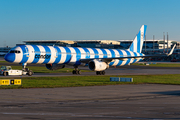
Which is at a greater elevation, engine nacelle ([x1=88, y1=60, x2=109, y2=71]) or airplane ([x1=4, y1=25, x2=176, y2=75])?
airplane ([x1=4, y1=25, x2=176, y2=75])

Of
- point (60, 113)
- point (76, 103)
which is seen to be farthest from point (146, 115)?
point (76, 103)

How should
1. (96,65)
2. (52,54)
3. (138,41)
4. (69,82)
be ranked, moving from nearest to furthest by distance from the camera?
1. (69,82)
2. (52,54)
3. (96,65)
4. (138,41)

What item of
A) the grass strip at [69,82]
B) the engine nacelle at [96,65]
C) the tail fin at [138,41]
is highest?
the tail fin at [138,41]

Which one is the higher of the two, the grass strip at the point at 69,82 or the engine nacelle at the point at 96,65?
the engine nacelle at the point at 96,65

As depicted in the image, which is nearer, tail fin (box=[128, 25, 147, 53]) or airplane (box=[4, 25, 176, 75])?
airplane (box=[4, 25, 176, 75])

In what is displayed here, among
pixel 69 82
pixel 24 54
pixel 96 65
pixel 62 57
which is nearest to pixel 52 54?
pixel 62 57

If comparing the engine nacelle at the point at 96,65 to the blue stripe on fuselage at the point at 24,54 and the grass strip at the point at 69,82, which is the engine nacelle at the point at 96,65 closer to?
the grass strip at the point at 69,82

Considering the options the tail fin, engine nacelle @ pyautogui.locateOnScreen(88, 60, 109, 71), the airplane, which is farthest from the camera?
the tail fin

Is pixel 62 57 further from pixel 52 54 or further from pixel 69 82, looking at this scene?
pixel 69 82

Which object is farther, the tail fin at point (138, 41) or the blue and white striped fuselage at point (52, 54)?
the tail fin at point (138, 41)

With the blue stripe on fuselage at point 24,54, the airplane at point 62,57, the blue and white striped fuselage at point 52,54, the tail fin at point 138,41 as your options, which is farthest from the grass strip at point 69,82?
the tail fin at point 138,41

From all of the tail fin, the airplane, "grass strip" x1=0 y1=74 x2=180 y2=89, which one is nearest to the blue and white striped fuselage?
the airplane

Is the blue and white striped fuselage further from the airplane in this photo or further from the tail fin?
the tail fin

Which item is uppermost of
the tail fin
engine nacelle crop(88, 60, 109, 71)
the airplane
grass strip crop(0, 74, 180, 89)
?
the tail fin
